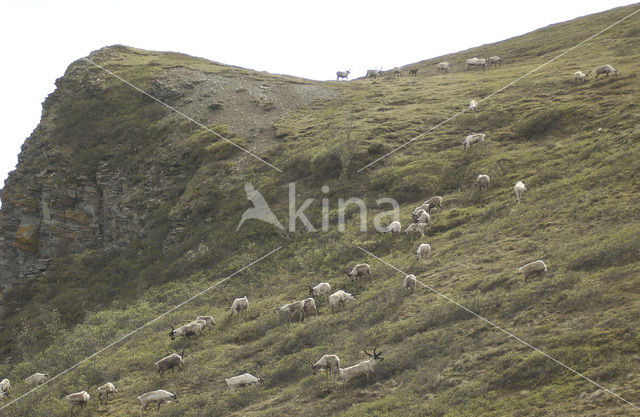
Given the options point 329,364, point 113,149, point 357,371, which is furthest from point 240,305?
point 113,149

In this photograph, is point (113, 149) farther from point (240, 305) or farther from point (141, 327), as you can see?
point (240, 305)

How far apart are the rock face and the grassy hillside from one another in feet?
7.88

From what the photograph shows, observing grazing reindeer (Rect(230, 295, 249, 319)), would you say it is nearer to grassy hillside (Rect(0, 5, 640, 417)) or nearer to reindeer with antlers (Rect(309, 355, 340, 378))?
grassy hillside (Rect(0, 5, 640, 417))

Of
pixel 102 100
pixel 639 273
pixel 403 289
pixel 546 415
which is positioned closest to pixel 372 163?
pixel 403 289

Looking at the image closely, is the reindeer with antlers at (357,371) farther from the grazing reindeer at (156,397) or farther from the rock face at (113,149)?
the rock face at (113,149)

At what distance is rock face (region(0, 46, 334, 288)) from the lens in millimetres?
53969

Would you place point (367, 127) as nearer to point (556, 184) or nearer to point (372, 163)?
point (372, 163)

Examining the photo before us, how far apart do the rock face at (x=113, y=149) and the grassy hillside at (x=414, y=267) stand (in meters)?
2.40

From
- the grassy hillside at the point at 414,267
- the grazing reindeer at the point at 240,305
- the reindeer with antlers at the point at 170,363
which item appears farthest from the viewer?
the grazing reindeer at the point at 240,305

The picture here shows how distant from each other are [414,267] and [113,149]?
4146 centimetres

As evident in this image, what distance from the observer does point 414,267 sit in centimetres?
2866

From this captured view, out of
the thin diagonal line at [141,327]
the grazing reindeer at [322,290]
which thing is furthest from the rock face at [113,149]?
the grazing reindeer at [322,290]

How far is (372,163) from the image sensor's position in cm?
4475

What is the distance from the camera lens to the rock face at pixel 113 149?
177ft
